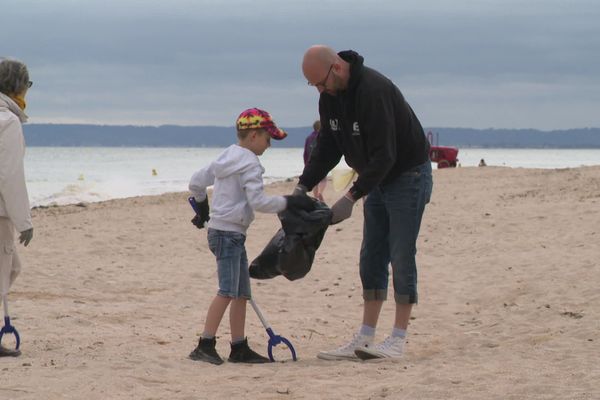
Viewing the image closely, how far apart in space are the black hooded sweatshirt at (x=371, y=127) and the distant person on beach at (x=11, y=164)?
73.4 inches

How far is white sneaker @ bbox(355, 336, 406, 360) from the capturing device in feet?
21.5

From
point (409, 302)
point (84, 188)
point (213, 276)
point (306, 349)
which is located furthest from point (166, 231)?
point (84, 188)

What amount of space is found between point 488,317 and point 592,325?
133cm

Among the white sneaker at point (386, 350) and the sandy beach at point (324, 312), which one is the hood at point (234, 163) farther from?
the white sneaker at point (386, 350)

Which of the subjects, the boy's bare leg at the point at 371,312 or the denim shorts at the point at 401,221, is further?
the boy's bare leg at the point at 371,312

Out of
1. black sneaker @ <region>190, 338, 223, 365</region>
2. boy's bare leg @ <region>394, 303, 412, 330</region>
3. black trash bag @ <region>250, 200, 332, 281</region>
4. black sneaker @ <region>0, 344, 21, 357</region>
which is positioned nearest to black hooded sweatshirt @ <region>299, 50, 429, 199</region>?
black trash bag @ <region>250, 200, 332, 281</region>

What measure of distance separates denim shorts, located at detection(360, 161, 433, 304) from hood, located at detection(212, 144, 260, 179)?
2.83ft

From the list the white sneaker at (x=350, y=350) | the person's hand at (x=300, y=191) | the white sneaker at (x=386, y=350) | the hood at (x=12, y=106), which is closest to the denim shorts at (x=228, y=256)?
the person's hand at (x=300, y=191)

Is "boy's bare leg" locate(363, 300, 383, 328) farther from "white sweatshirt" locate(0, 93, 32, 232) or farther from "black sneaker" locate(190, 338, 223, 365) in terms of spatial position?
"white sweatshirt" locate(0, 93, 32, 232)

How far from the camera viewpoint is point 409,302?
648cm

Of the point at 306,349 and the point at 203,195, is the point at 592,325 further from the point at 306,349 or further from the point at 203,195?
the point at 203,195

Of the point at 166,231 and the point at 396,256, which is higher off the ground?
Result: the point at 396,256

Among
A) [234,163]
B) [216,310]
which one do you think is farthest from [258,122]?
[216,310]

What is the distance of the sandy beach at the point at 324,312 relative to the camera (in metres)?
5.70
